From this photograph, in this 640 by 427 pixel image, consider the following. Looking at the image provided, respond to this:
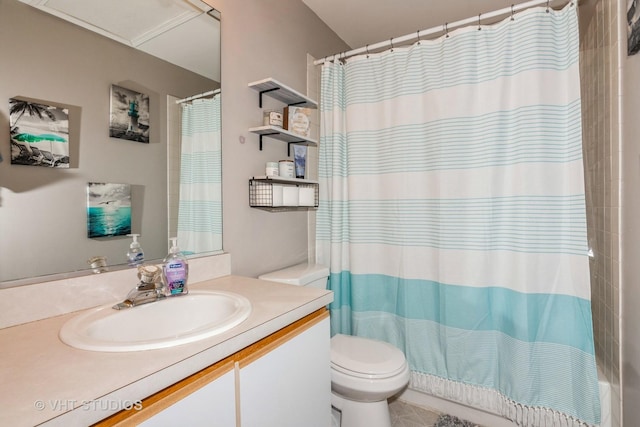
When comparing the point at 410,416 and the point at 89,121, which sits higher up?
the point at 89,121

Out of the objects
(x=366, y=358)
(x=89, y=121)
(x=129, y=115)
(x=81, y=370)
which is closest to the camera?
(x=81, y=370)

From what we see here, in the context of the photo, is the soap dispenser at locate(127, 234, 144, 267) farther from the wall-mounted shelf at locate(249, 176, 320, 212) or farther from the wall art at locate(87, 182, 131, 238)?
the wall-mounted shelf at locate(249, 176, 320, 212)

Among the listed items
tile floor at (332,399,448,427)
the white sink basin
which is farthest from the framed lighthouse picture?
tile floor at (332,399,448,427)

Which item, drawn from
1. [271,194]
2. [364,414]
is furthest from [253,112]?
[364,414]

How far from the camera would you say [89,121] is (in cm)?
100

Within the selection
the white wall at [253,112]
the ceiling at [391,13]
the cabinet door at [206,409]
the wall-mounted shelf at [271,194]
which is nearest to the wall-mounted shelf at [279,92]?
the white wall at [253,112]

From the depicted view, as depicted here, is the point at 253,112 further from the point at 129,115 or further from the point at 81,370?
the point at 81,370

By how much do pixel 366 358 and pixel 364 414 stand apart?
252 millimetres

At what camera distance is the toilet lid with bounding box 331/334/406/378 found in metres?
1.40

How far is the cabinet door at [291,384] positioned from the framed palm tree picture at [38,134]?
81cm

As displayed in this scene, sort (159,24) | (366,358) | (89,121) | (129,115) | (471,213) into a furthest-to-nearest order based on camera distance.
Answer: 1. (471,213)
2. (366,358)
3. (159,24)
4. (129,115)
5. (89,121)

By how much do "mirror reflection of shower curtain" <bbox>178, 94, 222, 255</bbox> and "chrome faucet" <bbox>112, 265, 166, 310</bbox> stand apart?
24 centimetres

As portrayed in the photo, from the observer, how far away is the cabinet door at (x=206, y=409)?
2.09 feet

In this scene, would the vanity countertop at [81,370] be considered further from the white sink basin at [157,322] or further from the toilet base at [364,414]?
the toilet base at [364,414]
